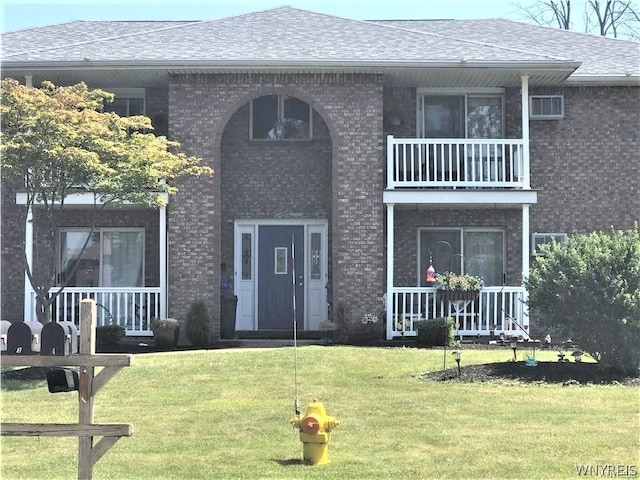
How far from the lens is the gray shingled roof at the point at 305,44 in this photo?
52.7ft

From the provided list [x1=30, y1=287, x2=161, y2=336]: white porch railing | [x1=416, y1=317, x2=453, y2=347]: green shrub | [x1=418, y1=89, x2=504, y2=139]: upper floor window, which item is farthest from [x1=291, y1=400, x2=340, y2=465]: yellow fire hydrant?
[x1=418, y1=89, x2=504, y2=139]: upper floor window

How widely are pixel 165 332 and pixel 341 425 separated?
25.4 ft

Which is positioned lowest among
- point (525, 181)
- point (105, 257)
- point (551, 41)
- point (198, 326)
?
point (198, 326)

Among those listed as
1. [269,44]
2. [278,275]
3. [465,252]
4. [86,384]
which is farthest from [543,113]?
[86,384]

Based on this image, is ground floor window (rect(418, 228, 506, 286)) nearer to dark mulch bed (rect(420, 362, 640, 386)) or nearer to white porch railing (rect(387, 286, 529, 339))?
white porch railing (rect(387, 286, 529, 339))

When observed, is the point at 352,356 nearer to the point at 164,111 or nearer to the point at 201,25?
the point at 164,111

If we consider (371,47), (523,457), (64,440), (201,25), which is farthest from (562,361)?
(201,25)

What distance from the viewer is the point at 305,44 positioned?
1706 centimetres

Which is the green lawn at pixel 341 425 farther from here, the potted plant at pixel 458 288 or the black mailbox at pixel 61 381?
the potted plant at pixel 458 288

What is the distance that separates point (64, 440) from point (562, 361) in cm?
680

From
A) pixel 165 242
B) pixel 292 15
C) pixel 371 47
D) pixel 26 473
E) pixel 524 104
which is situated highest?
pixel 292 15

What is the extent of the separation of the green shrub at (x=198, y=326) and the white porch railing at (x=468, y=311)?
134 inches

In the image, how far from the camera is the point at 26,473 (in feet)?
21.9

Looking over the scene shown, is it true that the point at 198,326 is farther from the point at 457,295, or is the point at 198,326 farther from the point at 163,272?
the point at 457,295
